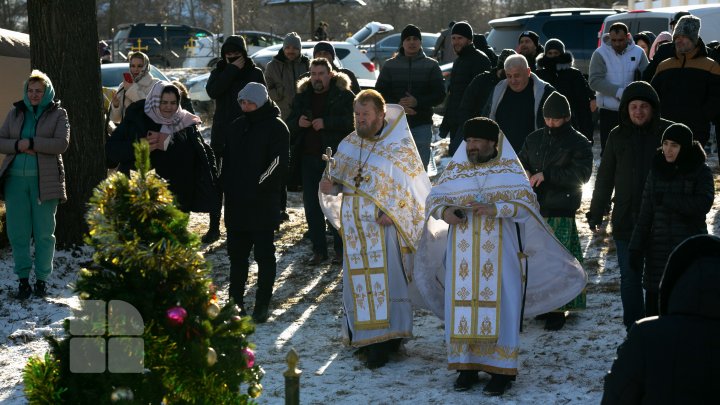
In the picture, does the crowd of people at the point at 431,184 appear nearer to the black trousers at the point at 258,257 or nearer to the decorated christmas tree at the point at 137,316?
the black trousers at the point at 258,257

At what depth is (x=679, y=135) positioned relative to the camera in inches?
290

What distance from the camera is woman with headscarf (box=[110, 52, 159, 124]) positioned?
1209 centimetres

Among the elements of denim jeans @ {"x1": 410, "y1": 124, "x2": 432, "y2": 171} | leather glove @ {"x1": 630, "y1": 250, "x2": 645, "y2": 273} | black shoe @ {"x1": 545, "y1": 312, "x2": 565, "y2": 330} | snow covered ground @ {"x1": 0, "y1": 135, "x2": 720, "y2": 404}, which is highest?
denim jeans @ {"x1": 410, "y1": 124, "x2": 432, "y2": 171}

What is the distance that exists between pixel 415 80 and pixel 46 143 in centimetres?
391

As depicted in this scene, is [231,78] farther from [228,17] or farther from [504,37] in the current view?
[228,17]

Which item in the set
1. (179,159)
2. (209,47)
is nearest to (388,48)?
(209,47)

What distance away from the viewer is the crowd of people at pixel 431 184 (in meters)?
7.55

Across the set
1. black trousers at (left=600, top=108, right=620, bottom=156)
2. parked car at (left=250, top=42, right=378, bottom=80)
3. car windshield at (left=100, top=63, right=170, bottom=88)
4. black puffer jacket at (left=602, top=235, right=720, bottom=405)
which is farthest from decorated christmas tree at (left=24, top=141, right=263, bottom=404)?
parked car at (left=250, top=42, right=378, bottom=80)

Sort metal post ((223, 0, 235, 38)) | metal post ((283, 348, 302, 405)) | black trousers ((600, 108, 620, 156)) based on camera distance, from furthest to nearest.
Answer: metal post ((223, 0, 235, 38)) < black trousers ((600, 108, 620, 156)) < metal post ((283, 348, 302, 405))

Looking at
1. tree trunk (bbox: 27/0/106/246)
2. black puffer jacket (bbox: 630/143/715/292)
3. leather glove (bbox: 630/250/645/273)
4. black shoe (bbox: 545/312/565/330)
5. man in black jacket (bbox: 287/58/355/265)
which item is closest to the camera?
black puffer jacket (bbox: 630/143/715/292)

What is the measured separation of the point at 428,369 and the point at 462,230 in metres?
1.04

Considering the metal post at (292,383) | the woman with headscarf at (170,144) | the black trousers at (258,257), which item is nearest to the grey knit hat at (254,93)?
the woman with headscarf at (170,144)

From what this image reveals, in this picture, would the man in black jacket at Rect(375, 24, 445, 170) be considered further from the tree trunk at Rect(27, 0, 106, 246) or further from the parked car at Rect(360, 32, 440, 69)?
the parked car at Rect(360, 32, 440, 69)

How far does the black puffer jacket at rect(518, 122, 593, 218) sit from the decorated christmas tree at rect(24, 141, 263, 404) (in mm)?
4159
